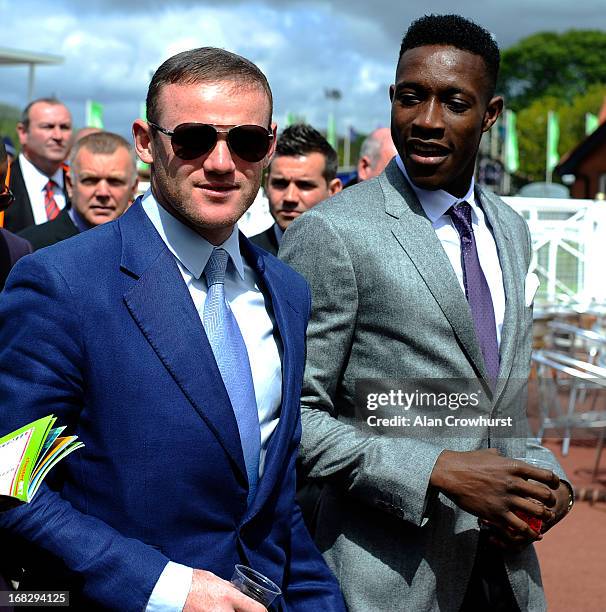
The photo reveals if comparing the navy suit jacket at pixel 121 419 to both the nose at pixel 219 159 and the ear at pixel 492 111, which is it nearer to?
the nose at pixel 219 159

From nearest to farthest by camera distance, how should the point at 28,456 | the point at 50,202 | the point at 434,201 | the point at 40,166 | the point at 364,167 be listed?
the point at 28,456, the point at 434,201, the point at 364,167, the point at 50,202, the point at 40,166

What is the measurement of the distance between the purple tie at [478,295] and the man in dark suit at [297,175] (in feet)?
10.2

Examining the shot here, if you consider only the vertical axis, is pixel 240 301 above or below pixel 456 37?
below

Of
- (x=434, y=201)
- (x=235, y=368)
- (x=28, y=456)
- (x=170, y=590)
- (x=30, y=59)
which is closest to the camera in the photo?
(x=28, y=456)

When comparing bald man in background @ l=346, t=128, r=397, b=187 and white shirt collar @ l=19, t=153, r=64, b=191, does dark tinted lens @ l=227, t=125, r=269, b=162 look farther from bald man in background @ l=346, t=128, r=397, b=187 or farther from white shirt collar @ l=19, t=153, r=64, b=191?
white shirt collar @ l=19, t=153, r=64, b=191

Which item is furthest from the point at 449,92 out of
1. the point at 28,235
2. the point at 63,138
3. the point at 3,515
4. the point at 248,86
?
the point at 63,138

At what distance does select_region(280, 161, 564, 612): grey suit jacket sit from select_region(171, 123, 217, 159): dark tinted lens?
0.51 meters

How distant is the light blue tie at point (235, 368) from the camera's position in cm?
201

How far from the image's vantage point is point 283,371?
2145mm

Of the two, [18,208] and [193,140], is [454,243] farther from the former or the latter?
[18,208]

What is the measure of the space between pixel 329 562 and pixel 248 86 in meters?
1.26

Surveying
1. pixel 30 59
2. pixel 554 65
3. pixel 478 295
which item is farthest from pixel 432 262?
pixel 554 65

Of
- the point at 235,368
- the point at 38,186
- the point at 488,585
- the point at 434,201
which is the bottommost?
the point at 488,585

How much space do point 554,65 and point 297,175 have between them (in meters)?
91.8
